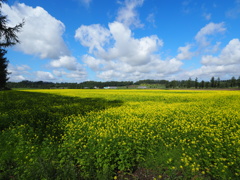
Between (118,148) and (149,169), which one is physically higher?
(118,148)

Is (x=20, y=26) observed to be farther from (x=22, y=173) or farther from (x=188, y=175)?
(x=188, y=175)

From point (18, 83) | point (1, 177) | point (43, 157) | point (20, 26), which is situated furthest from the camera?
point (18, 83)

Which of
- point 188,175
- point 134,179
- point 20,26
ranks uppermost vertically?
point 20,26

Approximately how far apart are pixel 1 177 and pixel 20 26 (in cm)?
1370

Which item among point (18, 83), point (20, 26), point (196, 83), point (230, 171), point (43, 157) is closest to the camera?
point (230, 171)

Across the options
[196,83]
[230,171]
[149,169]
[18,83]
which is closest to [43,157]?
[149,169]

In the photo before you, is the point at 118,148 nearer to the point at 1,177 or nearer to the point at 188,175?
the point at 188,175

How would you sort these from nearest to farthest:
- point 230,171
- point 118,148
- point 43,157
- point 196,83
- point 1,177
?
point 230,171, point 1,177, point 43,157, point 118,148, point 196,83

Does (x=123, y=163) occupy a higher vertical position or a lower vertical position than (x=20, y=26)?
lower

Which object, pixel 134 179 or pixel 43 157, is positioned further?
pixel 43 157

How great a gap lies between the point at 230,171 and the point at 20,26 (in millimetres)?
18130

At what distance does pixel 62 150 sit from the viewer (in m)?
5.34

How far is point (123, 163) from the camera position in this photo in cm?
441

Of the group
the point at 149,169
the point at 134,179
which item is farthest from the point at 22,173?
the point at 149,169
